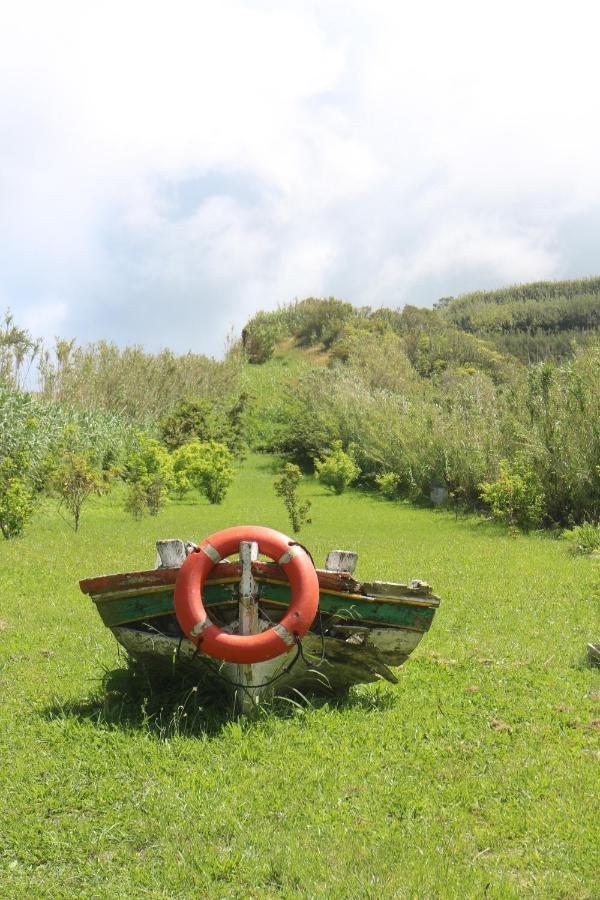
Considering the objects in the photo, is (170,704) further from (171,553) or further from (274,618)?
(171,553)

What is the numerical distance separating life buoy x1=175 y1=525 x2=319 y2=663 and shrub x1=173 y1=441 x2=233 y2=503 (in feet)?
44.1

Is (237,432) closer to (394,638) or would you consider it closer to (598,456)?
(598,456)

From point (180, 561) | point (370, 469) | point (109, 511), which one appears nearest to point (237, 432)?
point (370, 469)

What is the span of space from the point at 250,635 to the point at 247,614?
0.13 m

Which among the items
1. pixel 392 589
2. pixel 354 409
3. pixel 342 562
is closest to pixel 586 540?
pixel 342 562

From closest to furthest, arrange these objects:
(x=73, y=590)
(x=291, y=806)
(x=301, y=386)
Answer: (x=291, y=806) < (x=73, y=590) < (x=301, y=386)

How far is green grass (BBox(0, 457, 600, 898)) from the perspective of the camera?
3.43 metres

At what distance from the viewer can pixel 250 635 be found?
193 inches

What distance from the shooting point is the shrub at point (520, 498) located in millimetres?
14961

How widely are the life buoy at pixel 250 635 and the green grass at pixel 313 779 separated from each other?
450 millimetres

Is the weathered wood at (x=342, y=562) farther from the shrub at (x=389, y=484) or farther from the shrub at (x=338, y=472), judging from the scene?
the shrub at (x=338, y=472)

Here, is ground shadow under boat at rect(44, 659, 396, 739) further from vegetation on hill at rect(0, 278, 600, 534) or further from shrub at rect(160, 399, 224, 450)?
shrub at rect(160, 399, 224, 450)

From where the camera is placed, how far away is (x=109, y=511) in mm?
16688

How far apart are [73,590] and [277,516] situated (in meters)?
7.64
